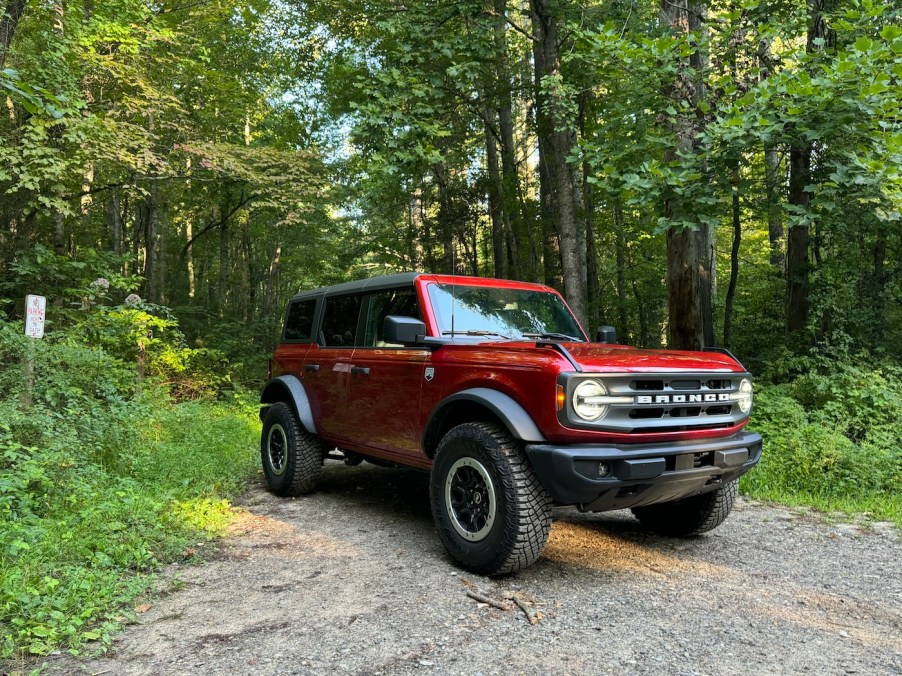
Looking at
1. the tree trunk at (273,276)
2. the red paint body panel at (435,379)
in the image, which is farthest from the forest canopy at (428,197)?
the tree trunk at (273,276)

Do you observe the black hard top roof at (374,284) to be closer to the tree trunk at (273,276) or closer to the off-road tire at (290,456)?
the off-road tire at (290,456)

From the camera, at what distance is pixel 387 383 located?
15.9ft

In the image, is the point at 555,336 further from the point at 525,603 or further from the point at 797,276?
the point at 797,276

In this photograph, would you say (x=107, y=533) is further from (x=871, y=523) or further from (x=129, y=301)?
→ (x=129, y=301)

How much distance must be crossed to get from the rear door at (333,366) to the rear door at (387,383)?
14cm

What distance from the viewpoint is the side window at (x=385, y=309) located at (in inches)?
190

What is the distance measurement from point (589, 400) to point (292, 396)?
348cm

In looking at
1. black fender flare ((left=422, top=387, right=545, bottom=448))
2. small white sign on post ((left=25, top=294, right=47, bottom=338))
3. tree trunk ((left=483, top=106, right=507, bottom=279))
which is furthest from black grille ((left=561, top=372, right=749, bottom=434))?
tree trunk ((left=483, top=106, right=507, bottom=279))

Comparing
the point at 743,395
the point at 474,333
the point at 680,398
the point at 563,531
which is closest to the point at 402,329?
the point at 474,333

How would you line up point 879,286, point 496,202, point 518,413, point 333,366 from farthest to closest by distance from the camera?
point 496,202, point 879,286, point 333,366, point 518,413

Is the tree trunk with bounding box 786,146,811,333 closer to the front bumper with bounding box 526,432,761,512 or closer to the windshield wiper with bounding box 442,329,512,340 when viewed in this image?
the windshield wiper with bounding box 442,329,512,340

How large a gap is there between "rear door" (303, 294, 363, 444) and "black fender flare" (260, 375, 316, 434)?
7 cm

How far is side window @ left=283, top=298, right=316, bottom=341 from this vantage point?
6.25m

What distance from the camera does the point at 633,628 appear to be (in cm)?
308
